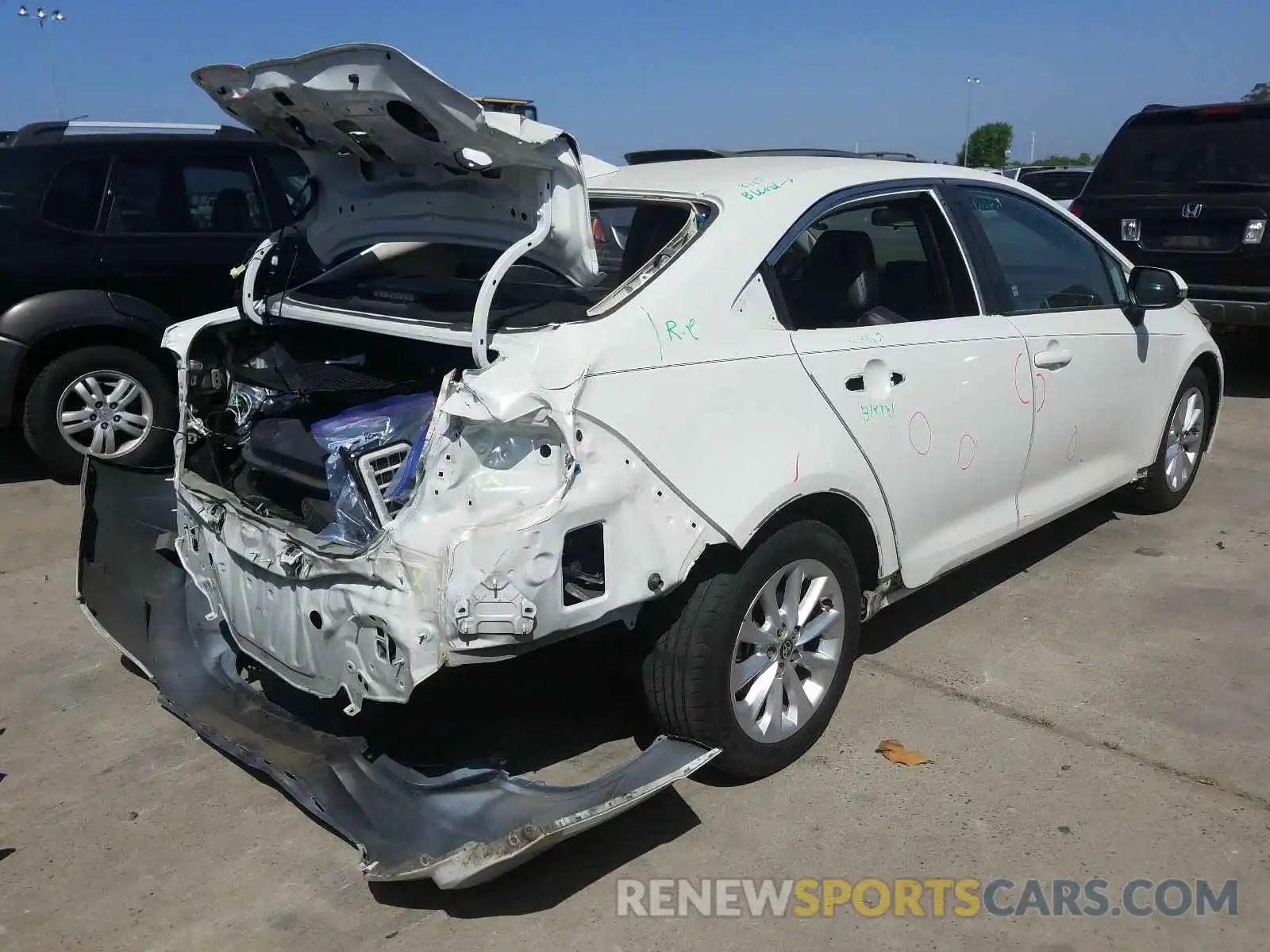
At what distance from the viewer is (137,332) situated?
20.8 ft

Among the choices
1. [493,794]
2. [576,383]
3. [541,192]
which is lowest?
[493,794]

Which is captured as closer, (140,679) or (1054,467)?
(140,679)

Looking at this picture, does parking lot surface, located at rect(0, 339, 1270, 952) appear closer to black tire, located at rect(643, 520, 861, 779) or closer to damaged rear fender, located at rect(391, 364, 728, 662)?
black tire, located at rect(643, 520, 861, 779)

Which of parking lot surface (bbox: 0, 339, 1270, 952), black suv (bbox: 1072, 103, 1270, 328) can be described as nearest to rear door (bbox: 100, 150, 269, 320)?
parking lot surface (bbox: 0, 339, 1270, 952)

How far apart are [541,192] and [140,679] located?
244 centimetres

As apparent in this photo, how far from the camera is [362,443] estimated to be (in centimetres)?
311

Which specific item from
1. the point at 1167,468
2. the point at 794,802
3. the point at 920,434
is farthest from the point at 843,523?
the point at 1167,468

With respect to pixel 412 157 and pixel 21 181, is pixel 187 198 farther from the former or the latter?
pixel 412 157

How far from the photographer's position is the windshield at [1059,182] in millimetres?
16709

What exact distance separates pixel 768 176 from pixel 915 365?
77cm

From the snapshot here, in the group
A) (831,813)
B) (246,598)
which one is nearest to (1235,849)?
(831,813)

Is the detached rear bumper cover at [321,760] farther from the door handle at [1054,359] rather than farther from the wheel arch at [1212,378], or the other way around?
the wheel arch at [1212,378]

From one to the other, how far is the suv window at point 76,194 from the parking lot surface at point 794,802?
8.65 ft

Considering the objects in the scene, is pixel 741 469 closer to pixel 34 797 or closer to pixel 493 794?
pixel 493 794
